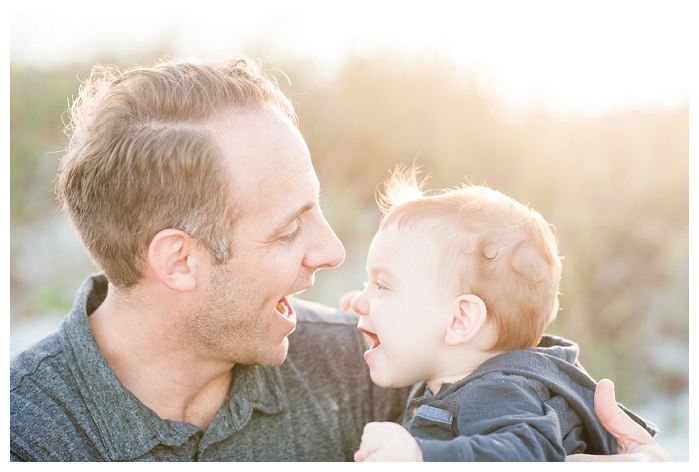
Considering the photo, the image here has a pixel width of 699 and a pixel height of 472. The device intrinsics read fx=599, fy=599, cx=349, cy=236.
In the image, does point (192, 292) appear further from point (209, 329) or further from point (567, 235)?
point (567, 235)

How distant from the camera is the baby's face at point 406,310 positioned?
1.94 metres

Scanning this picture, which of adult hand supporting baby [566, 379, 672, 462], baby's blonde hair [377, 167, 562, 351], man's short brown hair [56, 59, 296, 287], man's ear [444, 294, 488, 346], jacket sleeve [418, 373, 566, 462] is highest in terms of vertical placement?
man's short brown hair [56, 59, 296, 287]

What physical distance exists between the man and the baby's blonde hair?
37 cm

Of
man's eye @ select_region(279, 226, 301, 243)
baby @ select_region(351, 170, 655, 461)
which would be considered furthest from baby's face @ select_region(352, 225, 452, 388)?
man's eye @ select_region(279, 226, 301, 243)

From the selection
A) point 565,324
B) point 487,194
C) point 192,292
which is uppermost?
point 487,194

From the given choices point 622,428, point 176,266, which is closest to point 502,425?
point 622,428

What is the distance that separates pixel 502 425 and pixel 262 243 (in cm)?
94

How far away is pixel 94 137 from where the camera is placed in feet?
6.64

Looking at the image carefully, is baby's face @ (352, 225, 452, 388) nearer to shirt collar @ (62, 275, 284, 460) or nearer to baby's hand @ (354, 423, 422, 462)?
baby's hand @ (354, 423, 422, 462)

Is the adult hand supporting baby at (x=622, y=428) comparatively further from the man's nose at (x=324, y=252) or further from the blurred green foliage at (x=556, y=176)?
the blurred green foliage at (x=556, y=176)

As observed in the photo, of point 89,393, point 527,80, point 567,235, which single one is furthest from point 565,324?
point 89,393

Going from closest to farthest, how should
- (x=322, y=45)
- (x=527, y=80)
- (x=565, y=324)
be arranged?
1. (x=565, y=324)
2. (x=527, y=80)
3. (x=322, y=45)

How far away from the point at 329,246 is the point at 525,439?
88cm

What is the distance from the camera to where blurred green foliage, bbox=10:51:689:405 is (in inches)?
162
